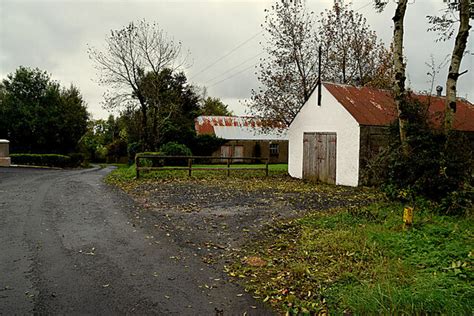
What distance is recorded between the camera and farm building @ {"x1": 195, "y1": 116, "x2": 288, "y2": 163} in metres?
35.3

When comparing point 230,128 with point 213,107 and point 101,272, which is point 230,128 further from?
point 101,272

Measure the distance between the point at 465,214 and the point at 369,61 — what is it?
57.6ft

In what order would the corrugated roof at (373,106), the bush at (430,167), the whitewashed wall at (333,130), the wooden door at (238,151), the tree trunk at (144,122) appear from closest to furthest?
the bush at (430,167) < the whitewashed wall at (333,130) < the corrugated roof at (373,106) < the tree trunk at (144,122) < the wooden door at (238,151)

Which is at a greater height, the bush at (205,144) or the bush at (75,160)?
the bush at (205,144)

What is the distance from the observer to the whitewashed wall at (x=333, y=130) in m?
14.7

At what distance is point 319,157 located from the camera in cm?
1658

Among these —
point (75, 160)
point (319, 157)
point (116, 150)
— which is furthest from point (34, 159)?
point (319, 157)

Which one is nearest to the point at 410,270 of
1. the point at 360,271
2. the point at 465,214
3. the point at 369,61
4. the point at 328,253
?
the point at 360,271

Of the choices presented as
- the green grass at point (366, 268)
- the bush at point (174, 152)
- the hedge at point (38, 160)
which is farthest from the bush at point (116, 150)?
the green grass at point (366, 268)

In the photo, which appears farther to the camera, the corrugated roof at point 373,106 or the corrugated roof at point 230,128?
the corrugated roof at point 230,128

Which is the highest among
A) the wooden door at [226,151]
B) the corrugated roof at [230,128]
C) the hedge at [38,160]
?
the corrugated roof at [230,128]

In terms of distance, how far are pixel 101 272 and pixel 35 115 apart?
1160 inches

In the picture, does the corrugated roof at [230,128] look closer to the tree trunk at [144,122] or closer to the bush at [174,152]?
the bush at [174,152]

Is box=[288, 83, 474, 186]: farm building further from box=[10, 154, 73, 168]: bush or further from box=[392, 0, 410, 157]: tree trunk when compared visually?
box=[10, 154, 73, 168]: bush
